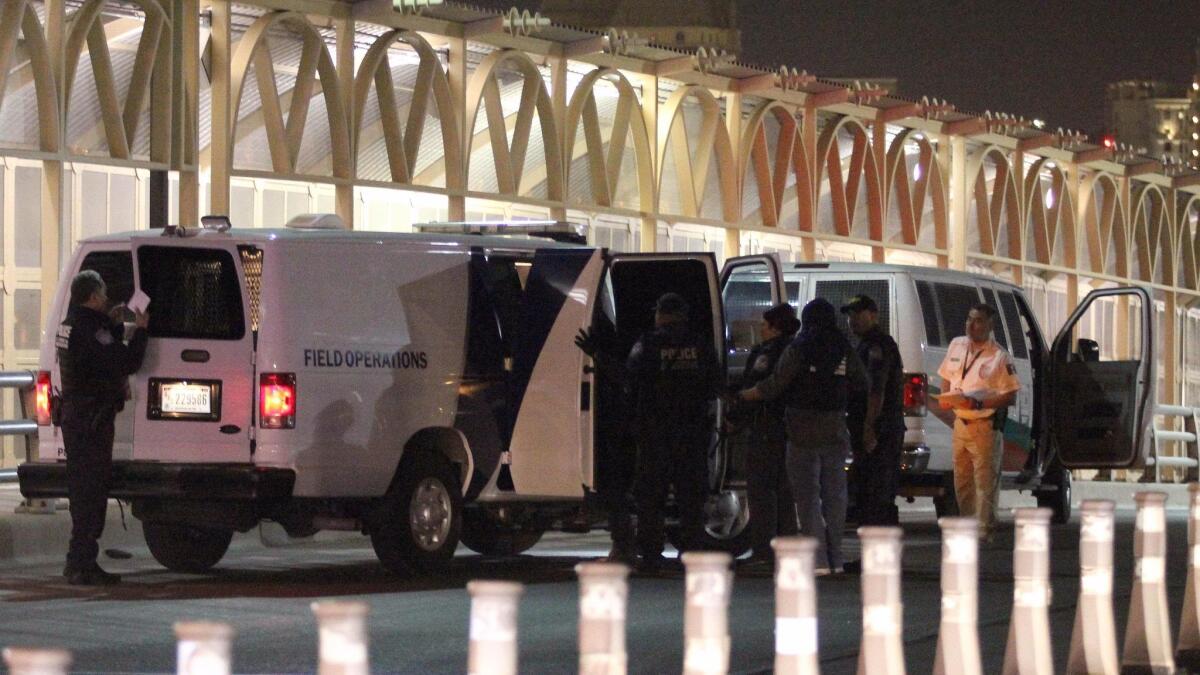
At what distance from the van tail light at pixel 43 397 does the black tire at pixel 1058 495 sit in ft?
31.7

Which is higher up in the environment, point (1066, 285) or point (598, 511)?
point (1066, 285)

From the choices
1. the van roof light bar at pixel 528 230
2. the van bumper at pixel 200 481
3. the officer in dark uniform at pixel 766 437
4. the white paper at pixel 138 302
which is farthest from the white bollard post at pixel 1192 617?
the van roof light bar at pixel 528 230

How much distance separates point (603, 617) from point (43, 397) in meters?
8.41

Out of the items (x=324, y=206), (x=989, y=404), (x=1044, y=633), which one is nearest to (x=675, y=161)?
(x=324, y=206)

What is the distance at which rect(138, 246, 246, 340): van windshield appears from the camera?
41.5ft

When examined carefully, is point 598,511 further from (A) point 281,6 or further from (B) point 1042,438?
(A) point 281,6

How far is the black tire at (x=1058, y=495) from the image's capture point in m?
20.0

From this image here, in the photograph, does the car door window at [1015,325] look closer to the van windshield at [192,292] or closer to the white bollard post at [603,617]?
the van windshield at [192,292]

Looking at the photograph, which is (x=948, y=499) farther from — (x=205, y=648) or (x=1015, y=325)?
(x=205, y=648)

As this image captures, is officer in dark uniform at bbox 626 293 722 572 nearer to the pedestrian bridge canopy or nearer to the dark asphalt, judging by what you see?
the dark asphalt

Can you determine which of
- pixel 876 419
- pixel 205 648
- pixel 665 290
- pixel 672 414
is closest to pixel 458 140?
pixel 665 290

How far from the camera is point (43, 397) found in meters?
13.3

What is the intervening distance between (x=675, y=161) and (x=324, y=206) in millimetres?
5391

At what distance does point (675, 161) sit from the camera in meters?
27.8
